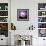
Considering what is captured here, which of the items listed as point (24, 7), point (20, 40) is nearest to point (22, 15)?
point (24, 7)

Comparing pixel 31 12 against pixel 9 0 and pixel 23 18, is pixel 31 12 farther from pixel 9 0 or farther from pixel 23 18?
pixel 9 0

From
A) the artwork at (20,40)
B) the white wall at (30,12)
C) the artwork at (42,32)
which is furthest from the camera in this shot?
the artwork at (42,32)

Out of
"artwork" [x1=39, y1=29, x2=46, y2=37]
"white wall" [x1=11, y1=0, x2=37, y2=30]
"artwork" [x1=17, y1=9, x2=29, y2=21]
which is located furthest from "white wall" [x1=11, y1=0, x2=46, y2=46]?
"artwork" [x1=39, y1=29, x2=46, y2=37]

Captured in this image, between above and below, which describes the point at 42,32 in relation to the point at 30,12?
below

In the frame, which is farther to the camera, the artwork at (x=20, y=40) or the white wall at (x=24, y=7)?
the white wall at (x=24, y=7)

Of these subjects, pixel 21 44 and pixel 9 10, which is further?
pixel 9 10

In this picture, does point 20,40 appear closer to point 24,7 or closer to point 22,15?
point 22,15

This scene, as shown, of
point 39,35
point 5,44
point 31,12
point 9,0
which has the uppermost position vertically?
point 9,0

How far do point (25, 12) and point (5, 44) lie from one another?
2.01 m

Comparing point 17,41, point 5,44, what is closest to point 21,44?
point 17,41

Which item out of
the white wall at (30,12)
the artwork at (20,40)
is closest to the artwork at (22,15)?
the white wall at (30,12)

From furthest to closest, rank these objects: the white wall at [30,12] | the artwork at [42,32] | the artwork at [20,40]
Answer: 1. the artwork at [42,32]
2. the white wall at [30,12]
3. the artwork at [20,40]

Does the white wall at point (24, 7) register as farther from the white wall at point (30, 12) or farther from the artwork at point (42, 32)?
the artwork at point (42, 32)

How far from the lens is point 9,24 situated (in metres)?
7.02
